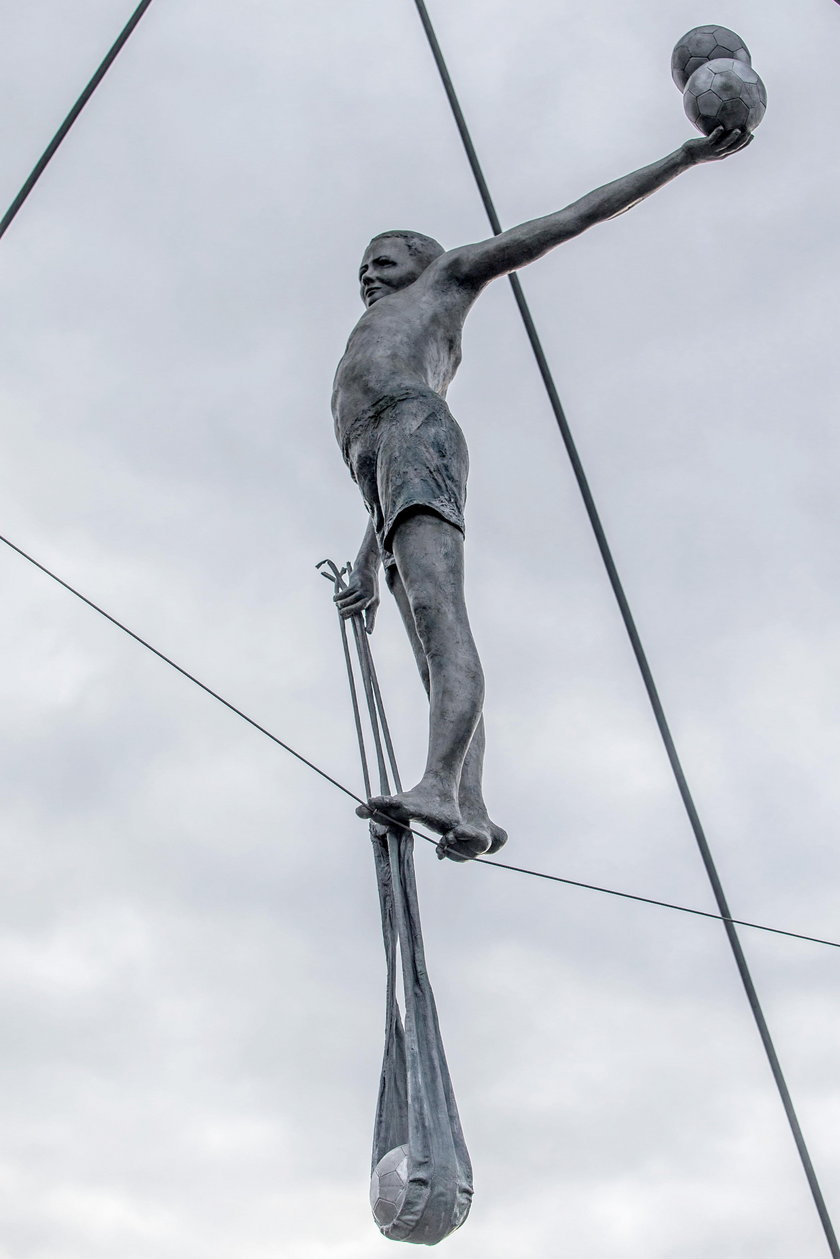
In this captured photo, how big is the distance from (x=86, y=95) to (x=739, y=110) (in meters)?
3.98

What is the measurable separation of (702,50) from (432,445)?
2.57 meters

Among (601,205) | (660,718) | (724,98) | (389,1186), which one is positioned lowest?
(389,1186)

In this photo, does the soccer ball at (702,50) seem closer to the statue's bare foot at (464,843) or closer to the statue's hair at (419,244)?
the statue's hair at (419,244)

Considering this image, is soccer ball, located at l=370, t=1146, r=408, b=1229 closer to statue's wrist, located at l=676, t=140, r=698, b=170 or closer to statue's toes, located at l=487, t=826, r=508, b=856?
statue's toes, located at l=487, t=826, r=508, b=856

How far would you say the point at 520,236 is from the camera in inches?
347


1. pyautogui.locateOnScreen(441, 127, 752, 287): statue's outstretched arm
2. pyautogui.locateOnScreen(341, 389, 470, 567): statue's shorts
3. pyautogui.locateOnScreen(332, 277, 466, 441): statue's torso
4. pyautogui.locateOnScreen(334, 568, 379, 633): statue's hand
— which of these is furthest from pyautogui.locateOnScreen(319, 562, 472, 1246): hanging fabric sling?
pyautogui.locateOnScreen(441, 127, 752, 287): statue's outstretched arm

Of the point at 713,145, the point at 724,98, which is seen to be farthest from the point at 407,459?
the point at 724,98

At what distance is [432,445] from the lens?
8625 mm

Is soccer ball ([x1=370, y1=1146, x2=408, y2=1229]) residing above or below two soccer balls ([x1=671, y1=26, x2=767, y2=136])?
below

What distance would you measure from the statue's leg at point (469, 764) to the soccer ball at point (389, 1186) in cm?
154

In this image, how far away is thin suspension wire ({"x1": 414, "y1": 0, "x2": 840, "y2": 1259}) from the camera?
31.8 ft

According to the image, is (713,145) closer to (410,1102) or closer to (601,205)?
(601,205)

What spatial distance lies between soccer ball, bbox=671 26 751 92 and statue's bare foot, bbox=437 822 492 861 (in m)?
4.12

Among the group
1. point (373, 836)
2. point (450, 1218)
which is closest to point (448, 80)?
point (373, 836)
